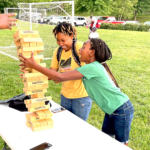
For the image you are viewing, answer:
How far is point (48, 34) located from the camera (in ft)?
34.0

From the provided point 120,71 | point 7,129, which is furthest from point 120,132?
point 120,71

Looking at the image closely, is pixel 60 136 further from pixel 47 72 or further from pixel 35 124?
pixel 47 72

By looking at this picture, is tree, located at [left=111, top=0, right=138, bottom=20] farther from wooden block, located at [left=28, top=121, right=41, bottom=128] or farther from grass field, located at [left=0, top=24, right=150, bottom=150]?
wooden block, located at [left=28, top=121, right=41, bottom=128]

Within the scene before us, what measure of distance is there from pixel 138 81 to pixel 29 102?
511 cm

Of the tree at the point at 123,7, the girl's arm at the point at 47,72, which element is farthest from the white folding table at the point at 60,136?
the tree at the point at 123,7

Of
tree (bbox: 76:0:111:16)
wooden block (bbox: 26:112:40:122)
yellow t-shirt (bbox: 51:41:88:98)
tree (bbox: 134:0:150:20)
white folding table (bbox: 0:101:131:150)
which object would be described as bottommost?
white folding table (bbox: 0:101:131:150)

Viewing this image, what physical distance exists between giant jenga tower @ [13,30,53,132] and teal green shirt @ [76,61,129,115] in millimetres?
424

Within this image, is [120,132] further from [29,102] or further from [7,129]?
[7,129]

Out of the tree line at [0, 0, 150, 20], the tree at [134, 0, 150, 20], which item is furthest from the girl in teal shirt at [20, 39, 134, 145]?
the tree at [134, 0, 150, 20]

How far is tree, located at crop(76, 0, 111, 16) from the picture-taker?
118ft

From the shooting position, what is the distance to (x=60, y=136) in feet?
6.53

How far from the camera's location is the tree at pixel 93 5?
36.0 meters

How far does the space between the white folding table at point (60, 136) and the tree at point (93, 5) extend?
1398 inches

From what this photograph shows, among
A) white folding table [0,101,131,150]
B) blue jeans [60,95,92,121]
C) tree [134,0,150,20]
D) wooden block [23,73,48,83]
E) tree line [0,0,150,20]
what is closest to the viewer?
white folding table [0,101,131,150]
